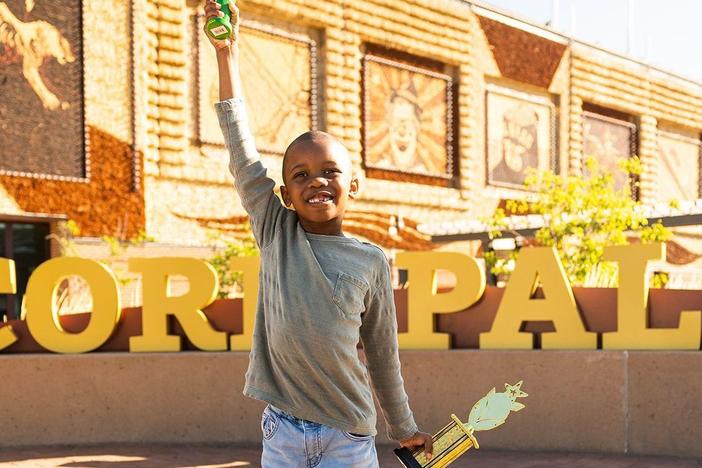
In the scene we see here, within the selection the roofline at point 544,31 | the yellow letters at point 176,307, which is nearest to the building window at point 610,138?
the roofline at point 544,31

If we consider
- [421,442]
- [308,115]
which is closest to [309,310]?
[421,442]

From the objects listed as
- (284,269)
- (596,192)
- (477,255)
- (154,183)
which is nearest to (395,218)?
(477,255)

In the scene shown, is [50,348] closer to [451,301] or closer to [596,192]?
[451,301]

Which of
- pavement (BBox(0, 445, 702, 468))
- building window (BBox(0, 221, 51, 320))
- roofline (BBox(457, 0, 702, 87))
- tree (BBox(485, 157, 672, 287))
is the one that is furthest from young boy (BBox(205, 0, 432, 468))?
roofline (BBox(457, 0, 702, 87))

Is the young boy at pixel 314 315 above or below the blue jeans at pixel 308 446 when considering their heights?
above

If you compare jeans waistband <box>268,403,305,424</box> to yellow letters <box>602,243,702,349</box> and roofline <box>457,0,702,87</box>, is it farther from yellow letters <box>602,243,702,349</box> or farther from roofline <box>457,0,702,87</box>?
roofline <box>457,0,702,87</box>

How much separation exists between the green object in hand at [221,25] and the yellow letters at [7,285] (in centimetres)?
538

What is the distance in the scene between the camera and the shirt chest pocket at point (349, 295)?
221 cm

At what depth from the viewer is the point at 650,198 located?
25.3 m

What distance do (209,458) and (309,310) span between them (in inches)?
187

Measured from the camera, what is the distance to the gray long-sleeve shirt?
2.19m

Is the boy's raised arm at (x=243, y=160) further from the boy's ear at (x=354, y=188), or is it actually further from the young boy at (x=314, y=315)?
the boy's ear at (x=354, y=188)

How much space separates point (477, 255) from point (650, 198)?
26.1ft

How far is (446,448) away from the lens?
7.55ft
